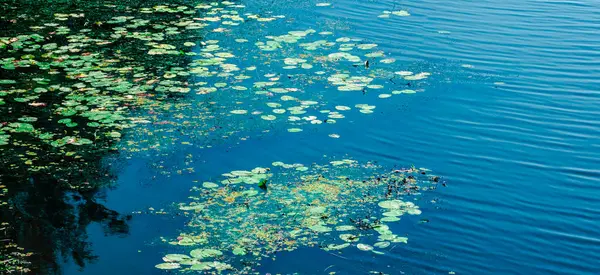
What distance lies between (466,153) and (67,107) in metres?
3.06

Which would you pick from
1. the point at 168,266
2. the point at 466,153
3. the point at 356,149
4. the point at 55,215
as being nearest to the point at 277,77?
the point at 356,149

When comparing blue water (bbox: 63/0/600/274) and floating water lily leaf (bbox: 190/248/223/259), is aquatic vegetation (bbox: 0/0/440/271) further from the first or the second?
blue water (bbox: 63/0/600/274)

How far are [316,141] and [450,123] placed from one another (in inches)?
45.4

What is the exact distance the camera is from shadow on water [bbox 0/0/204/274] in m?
4.16

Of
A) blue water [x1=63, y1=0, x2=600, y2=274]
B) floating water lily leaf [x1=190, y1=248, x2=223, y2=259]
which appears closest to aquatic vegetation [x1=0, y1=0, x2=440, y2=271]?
floating water lily leaf [x1=190, y1=248, x2=223, y2=259]

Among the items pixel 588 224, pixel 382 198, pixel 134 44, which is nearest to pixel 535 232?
pixel 588 224

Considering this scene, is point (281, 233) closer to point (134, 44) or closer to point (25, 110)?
point (25, 110)

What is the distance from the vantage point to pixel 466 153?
5227 millimetres

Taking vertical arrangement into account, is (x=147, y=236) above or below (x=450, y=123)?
below

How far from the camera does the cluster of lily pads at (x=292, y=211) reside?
3.96m

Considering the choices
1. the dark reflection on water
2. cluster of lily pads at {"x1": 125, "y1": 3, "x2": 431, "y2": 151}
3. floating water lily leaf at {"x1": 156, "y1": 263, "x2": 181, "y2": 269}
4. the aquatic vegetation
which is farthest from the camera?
cluster of lily pads at {"x1": 125, "y1": 3, "x2": 431, "y2": 151}

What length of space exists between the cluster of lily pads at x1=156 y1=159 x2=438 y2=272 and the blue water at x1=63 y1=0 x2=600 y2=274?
0.36 feet

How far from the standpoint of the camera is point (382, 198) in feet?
14.7

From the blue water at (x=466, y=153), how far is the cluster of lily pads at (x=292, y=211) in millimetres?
108
